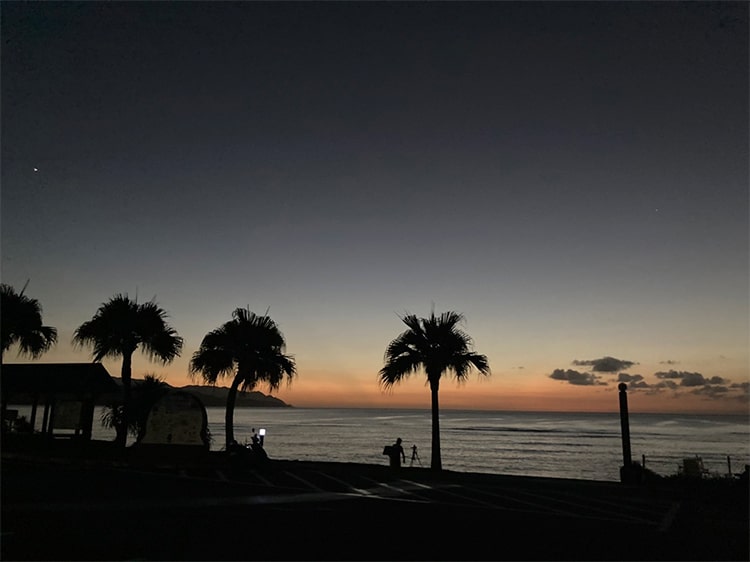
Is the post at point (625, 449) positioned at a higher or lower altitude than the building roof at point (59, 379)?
lower

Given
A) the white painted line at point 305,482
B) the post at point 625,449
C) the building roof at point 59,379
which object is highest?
the building roof at point 59,379

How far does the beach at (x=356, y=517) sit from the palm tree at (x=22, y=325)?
28.4ft

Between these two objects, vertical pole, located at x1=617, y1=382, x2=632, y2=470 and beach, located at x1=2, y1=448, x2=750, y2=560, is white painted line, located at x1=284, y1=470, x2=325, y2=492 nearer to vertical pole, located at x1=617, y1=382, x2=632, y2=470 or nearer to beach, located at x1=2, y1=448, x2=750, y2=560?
beach, located at x1=2, y1=448, x2=750, y2=560

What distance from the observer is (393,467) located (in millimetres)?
20859

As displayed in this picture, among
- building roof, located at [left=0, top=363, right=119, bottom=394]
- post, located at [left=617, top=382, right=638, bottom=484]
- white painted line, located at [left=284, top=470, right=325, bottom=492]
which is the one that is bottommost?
white painted line, located at [left=284, top=470, right=325, bottom=492]

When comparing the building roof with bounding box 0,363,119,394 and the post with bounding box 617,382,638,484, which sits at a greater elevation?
the building roof with bounding box 0,363,119,394

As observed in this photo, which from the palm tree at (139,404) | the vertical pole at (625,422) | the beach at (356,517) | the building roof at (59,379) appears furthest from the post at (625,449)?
the building roof at (59,379)

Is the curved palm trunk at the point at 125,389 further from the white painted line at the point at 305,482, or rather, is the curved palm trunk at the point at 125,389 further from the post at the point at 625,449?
the post at the point at 625,449

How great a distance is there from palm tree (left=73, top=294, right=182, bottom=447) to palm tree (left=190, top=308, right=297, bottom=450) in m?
2.14

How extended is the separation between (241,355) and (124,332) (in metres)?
5.30

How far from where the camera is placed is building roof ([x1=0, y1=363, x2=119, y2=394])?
2694 centimetres

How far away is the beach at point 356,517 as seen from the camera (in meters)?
9.20

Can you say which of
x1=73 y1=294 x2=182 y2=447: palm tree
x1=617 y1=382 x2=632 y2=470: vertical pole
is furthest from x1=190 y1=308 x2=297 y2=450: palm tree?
x1=617 y1=382 x2=632 y2=470: vertical pole

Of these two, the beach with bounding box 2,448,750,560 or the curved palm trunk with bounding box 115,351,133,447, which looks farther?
the curved palm trunk with bounding box 115,351,133,447
